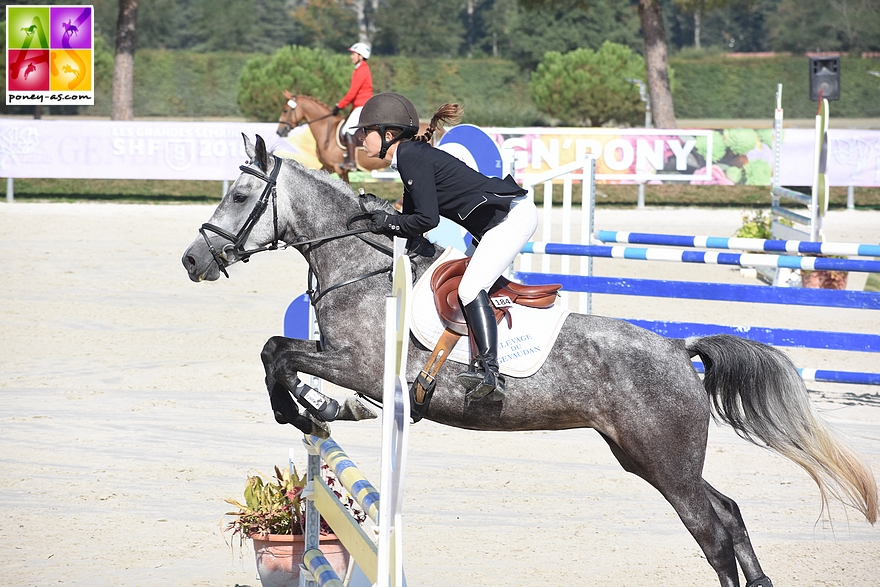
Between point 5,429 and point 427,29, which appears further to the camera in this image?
point 427,29

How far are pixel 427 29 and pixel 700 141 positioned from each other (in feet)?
126

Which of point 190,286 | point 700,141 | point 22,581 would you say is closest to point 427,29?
point 700,141

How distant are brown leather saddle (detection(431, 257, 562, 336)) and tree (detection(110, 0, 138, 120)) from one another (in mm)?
19053

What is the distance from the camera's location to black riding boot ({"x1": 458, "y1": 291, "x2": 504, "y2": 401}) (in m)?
3.70

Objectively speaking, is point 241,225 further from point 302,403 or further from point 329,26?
point 329,26

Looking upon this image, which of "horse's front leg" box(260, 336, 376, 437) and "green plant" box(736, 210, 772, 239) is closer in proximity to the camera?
"horse's front leg" box(260, 336, 376, 437)

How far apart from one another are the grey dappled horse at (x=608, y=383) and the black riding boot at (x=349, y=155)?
1185 centimetres

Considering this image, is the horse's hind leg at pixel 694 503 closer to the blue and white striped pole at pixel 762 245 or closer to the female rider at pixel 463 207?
the female rider at pixel 463 207

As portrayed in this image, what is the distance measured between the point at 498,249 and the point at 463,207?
0.21m

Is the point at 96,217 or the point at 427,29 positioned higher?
the point at 427,29

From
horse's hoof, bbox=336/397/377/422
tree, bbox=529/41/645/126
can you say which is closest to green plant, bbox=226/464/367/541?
horse's hoof, bbox=336/397/377/422

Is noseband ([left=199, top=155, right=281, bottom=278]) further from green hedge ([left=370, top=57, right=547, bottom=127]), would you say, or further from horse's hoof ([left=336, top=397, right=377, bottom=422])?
green hedge ([left=370, top=57, right=547, bottom=127])

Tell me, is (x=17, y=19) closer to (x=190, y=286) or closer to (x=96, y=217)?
(x=96, y=217)

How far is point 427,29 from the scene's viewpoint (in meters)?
53.9
